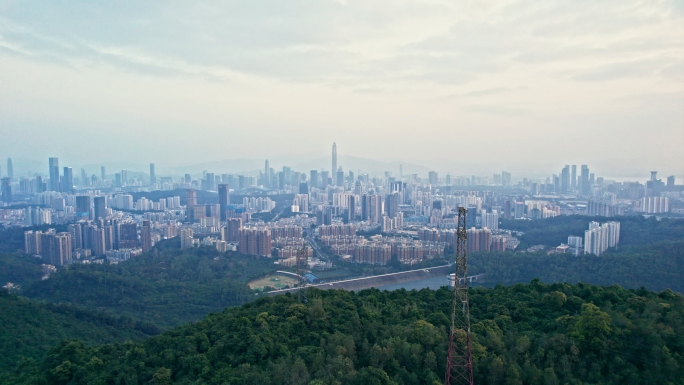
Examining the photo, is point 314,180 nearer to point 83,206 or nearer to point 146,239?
point 83,206

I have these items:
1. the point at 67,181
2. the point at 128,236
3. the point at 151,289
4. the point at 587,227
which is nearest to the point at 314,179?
the point at 67,181

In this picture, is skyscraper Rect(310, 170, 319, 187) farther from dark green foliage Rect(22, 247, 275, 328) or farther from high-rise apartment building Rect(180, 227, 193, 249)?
dark green foliage Rect(22, 247, 275, 328)

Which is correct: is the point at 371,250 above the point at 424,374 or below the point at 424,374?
below

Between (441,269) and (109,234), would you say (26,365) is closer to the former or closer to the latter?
(441,269)

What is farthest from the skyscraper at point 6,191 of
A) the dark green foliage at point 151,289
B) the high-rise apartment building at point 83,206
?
the dark green foliage at point 151,289

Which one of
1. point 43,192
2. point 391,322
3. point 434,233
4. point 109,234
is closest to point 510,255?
point 434,233
